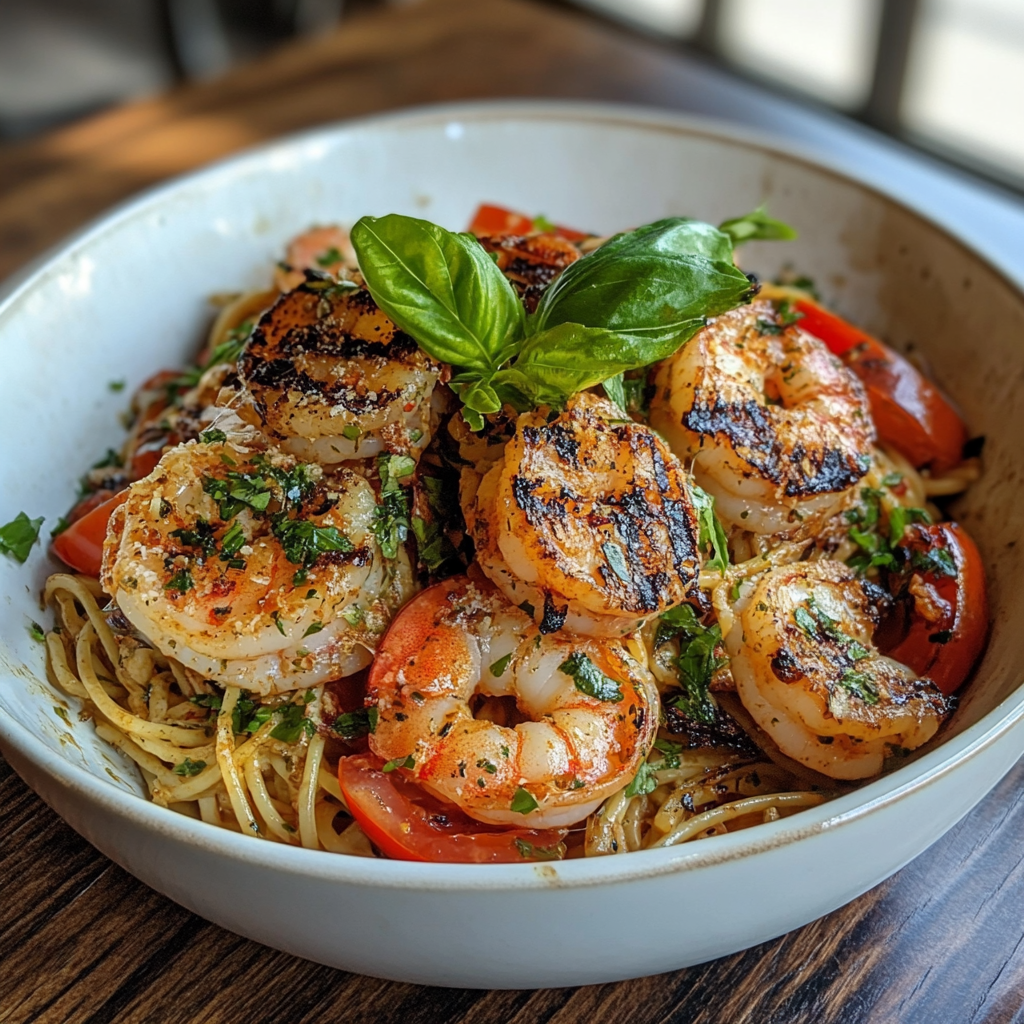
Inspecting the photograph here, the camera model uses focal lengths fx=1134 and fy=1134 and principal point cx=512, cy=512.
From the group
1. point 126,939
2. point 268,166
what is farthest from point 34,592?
point 268,166

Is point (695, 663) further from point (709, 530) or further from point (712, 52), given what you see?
point (712, 52)

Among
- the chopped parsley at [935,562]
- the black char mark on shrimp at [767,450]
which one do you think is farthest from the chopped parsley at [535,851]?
the chopped parsley at [935,562]

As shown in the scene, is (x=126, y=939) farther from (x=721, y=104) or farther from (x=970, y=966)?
(x=721, y=104)

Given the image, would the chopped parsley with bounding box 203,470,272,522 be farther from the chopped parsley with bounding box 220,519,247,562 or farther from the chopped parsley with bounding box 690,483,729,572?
the chopped parsley with bounding box 690,483,729,572

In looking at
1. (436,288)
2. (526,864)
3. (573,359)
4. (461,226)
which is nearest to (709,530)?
(573,359)

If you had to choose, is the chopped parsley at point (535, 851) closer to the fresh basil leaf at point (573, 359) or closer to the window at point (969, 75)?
the fresh basil leaf at point (573, 359)
